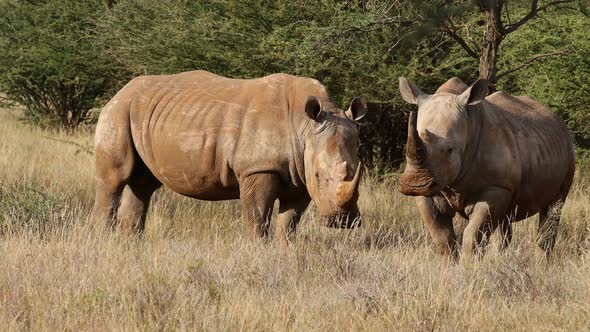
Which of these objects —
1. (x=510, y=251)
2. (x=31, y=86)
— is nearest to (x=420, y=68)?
(x=510, y=251)

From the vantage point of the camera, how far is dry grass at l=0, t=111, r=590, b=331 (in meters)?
5.16

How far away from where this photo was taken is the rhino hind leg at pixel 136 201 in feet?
27.2

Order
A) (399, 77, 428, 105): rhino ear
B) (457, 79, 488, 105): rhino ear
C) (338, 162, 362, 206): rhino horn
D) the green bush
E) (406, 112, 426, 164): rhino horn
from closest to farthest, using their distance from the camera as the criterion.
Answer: (406, 112, 426, 164): rhino horn
(338, 162, 362, 206): rhino horn
(457, 79, 488, 105): rhino ear
(399, 77, 428, 105): rhino ear
the green bush

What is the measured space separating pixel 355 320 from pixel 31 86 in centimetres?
1470

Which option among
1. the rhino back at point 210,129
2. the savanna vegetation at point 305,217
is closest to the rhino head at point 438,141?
the savanna vegetation at point 305,217

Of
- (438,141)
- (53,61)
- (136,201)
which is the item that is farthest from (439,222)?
(53,61)

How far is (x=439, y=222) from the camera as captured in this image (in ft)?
24.5

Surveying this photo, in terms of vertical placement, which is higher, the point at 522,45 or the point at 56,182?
the point at 522,45

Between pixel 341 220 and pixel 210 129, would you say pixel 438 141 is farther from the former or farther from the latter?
pixel 210 129

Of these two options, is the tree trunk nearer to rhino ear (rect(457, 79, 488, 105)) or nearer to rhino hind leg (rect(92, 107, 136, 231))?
A: rhino ear (rect(457, 79, 488, 105))

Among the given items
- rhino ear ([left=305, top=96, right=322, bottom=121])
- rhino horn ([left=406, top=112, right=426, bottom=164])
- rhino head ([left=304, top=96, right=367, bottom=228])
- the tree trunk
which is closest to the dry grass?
rhino head ([left=304, top=96, right=367, bottom=228])

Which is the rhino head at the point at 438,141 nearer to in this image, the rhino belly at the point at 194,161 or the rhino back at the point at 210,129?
the rhino back at the point at 210,129

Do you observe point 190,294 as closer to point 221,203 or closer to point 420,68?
point 221,203

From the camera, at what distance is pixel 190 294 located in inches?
218
